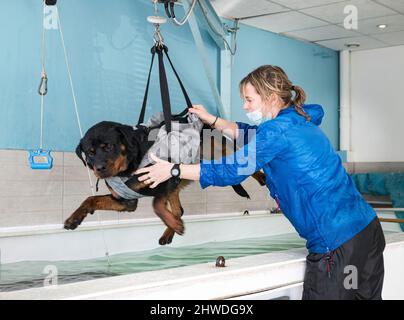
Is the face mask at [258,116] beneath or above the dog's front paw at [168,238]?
above

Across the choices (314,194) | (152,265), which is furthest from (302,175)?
(152,265)

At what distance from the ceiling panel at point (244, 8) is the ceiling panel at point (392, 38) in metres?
1.45

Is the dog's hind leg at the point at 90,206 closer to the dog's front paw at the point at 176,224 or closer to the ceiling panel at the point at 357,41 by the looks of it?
the dog's front paw at the point at 176,224

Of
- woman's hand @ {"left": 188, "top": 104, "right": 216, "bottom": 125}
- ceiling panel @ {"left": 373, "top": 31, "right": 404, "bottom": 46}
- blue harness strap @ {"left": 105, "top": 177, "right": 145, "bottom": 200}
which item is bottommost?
blue harness strap @ {"left": 105, "top": 177, "right": 145, "bottom": 200}

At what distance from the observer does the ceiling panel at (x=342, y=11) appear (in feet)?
13.9

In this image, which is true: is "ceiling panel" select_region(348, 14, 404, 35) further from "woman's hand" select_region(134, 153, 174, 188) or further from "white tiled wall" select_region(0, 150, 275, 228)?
"woman's hand" select_region(134, 153, 174, 188)

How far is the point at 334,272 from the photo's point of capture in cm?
168

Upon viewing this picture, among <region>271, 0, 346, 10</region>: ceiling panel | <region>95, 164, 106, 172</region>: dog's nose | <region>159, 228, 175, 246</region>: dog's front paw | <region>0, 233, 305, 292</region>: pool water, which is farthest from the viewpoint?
<region>271, 0, 346, 10</region>: ceiling panel

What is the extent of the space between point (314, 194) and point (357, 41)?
4.34m

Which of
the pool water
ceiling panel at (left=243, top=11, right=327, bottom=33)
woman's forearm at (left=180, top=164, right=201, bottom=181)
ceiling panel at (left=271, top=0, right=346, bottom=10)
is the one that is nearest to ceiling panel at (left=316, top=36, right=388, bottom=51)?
ceiling panel at (left=243, top=11, right=327, bottom=33)

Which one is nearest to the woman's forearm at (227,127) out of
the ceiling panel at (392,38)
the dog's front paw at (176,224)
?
the dog's front paw at (176,224)

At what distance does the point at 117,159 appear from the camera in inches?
81.7

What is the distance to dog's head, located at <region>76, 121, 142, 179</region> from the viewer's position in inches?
80.7

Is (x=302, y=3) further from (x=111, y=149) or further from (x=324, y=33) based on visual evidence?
(x=111, y=149)
